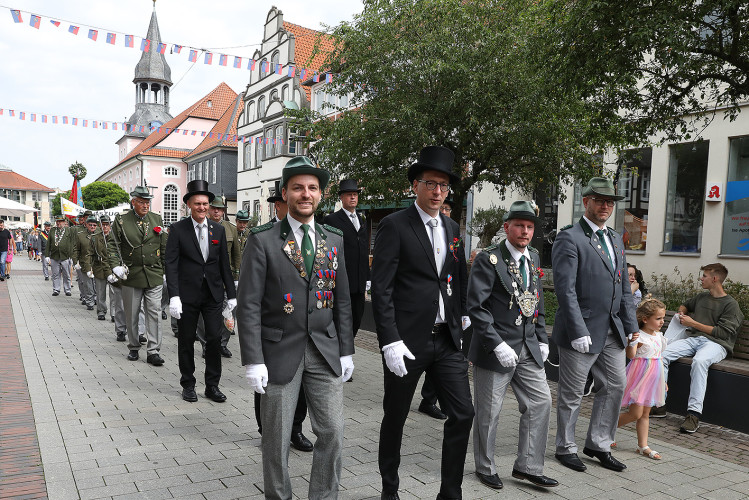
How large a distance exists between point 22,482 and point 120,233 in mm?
4670

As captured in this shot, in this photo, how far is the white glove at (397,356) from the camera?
142 inches

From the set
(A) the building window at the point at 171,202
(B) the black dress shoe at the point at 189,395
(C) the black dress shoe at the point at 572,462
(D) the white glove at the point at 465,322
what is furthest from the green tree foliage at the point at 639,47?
(A) the building window at the point at 171,202

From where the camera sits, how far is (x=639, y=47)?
20.2ft

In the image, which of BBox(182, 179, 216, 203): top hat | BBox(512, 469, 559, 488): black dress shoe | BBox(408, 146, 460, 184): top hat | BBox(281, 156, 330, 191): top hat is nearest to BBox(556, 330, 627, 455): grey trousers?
BBox(512, 469, 559, 488): black dress shoe

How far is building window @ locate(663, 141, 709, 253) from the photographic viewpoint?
13.8 m

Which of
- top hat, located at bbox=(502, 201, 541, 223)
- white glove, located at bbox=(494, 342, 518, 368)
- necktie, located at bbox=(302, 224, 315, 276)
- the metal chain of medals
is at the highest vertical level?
top hat, located at bbox=(502, 201, 541, 223)

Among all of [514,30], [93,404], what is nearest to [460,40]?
[514,30]

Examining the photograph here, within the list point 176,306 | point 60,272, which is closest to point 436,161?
point 176,306

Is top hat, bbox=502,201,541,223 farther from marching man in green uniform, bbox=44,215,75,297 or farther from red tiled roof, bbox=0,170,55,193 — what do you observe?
red tiled roof, bbox=0,170,55,193

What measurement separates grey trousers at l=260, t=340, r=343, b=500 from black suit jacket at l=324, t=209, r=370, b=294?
3.31 meters

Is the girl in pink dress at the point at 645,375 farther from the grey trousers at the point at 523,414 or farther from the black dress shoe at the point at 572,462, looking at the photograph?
the grey trousers at the point at 523,414

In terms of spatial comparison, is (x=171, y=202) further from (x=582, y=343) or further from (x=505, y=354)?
(x=505, y=354)

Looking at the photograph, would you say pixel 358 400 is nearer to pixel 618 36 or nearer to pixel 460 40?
pixel 618 36

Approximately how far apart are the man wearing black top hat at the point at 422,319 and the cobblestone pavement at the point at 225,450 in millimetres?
447
